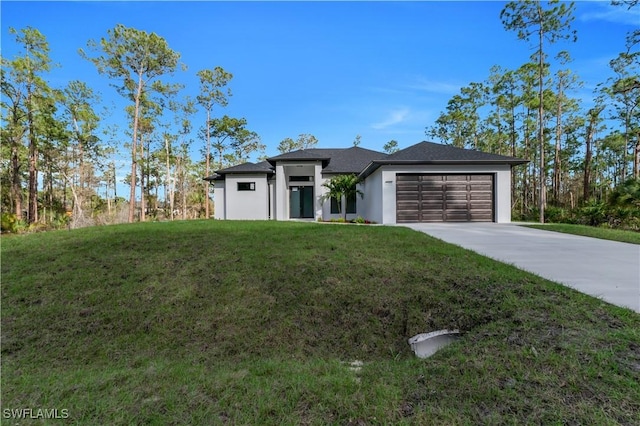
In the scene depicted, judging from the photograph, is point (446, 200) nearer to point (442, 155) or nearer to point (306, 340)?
point (442, 155)

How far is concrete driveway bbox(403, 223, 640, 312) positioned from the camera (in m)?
3.86

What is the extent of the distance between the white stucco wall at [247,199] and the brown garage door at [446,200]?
8028 mm

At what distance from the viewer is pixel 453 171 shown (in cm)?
1240

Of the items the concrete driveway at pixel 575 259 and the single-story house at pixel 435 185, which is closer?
the concrete driveway at pixel 575 259

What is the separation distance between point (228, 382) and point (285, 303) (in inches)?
65.8

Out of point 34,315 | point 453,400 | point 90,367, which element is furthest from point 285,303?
point 34,315

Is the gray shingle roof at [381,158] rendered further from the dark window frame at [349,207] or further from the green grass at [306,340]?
the green grass at [306,340]

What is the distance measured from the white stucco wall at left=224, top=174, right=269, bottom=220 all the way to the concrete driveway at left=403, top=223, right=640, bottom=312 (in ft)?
35.6

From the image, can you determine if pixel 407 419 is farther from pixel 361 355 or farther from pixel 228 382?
pixel 228 382

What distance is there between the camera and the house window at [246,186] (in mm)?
16798

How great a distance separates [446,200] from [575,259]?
23.2ft

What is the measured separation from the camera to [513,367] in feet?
7.42

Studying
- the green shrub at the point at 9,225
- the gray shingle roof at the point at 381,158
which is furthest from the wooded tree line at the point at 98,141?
the gray shingle roof at the point at 381,158

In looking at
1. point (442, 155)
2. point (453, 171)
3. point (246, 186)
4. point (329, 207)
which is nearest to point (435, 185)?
point (453, 171)
